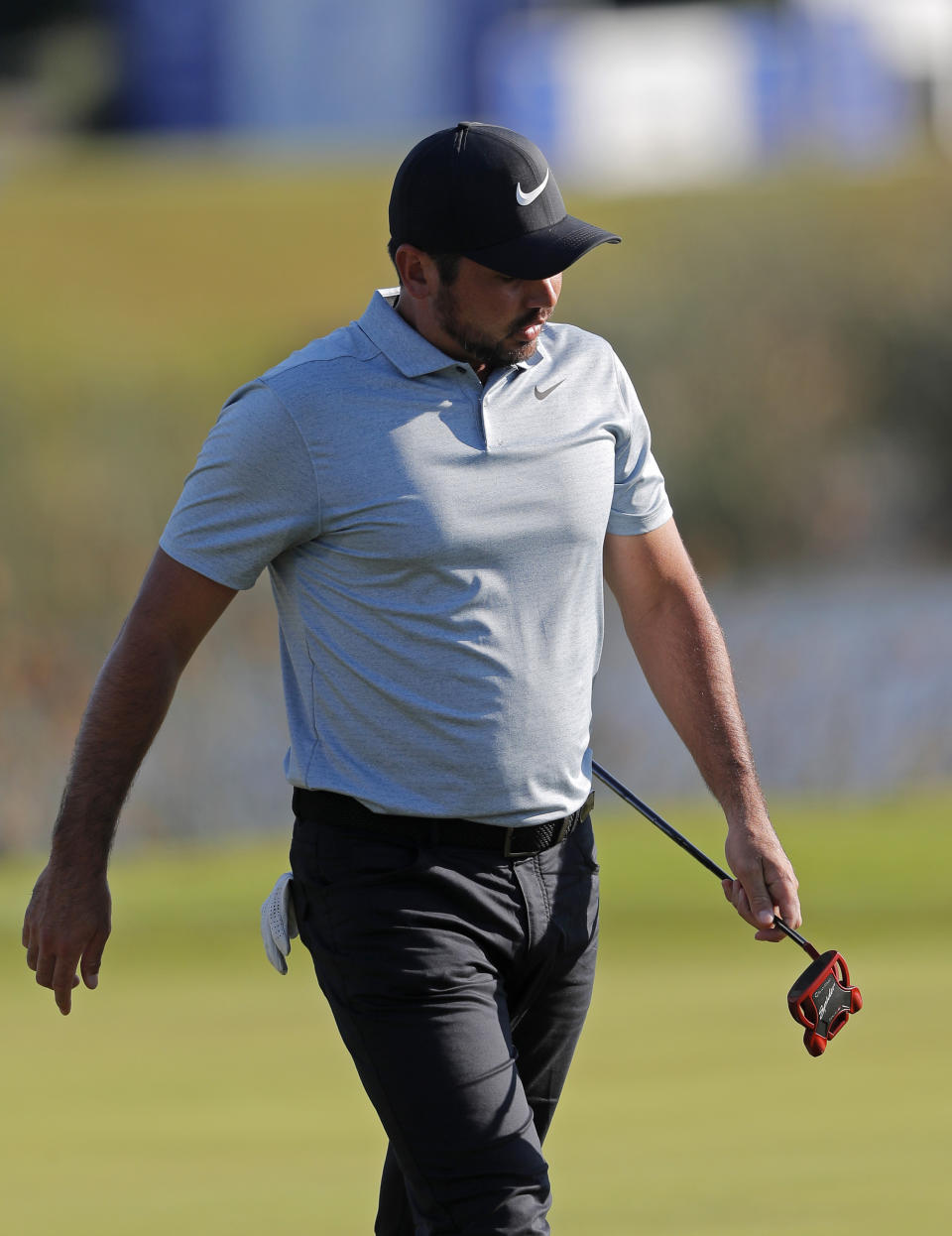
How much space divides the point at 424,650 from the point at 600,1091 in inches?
82.5

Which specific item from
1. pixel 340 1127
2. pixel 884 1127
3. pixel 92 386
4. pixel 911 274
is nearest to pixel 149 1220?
pixel 340 1127

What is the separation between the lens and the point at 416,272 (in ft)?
9.21

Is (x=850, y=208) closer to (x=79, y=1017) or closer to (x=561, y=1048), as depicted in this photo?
(x=79, y=1017)

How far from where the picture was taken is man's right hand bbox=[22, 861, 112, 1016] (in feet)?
8.82

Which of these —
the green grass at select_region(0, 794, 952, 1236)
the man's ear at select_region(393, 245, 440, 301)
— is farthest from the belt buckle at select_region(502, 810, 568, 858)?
the green grass at select_region(0, 794, 952, 1236)

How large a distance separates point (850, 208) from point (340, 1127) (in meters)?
19.7

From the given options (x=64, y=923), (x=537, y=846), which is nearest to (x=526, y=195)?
(x=537, y=846)

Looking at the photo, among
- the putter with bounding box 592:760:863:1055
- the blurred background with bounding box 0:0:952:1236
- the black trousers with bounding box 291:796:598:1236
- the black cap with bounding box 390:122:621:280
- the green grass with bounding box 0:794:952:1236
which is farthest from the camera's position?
the blurred background with bounding box 0:0:952:1236

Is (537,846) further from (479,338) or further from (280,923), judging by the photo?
(479,338)

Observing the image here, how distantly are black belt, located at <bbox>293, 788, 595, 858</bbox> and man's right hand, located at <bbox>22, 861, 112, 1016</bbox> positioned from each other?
0.27 meters

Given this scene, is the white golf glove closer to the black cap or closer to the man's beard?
the man's beard

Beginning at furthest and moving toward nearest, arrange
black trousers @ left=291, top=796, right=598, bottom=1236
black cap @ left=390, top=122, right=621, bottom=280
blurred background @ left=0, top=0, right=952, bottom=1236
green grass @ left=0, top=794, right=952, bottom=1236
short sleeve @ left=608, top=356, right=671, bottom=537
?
blurred background @ left=0, top=0, right=952, bottom=1236 → green grass @ left=0, top=794, right=952, bottom=1236 → short sleeve @ left=608, top=356, right=671, bottom=537 → black cap @ left=390, top=122, right=621, bottom=280 → black trousers @ left=291, top=796, right=598, bottom=1236

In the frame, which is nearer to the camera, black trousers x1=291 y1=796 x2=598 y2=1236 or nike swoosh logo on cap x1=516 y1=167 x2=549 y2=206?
black trousers x1=291 y1=796 x2=598 y2=1236

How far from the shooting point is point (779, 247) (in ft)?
70.2
